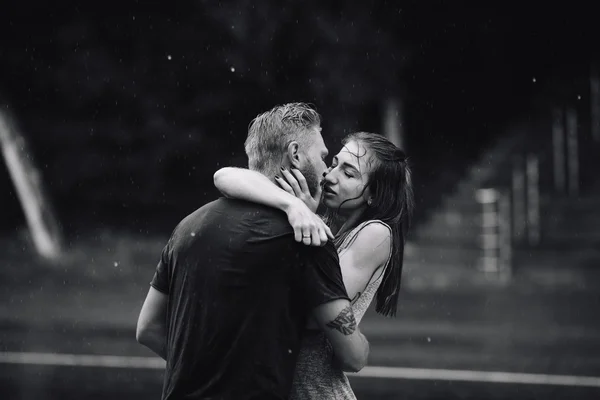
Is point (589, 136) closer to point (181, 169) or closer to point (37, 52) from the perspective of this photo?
point (181, 169)

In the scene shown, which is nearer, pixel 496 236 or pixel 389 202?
pixel 389 202

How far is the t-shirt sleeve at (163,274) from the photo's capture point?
3076mm

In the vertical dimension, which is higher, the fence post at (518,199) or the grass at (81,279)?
the fence post at (518,199)

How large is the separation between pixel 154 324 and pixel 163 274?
255 millimetres

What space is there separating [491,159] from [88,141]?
890 cm

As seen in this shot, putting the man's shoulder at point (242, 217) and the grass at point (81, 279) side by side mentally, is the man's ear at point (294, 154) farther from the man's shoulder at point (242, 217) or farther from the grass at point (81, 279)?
the grass at point (81, 279)

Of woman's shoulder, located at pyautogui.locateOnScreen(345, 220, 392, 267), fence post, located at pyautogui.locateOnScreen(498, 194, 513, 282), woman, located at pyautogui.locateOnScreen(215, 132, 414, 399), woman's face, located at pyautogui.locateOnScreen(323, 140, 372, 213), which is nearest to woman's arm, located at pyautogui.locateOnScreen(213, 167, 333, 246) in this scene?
woman, located at pyautogui.locateOnScreen(215, 132, 414, 399)

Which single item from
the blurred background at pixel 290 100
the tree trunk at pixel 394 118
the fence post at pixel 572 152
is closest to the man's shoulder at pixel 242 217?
the blurred background at pixel 290 100

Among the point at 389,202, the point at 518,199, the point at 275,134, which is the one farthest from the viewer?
the point at 518,199

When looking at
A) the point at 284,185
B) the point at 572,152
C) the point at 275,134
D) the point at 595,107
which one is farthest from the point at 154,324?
the point at 595,107

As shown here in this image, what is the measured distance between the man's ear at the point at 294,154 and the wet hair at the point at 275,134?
0.04 feet

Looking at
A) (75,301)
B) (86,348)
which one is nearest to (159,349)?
(86,348)

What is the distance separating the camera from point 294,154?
3.09m

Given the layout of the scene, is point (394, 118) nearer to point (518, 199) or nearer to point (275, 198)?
point (518, 199)
